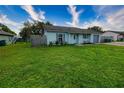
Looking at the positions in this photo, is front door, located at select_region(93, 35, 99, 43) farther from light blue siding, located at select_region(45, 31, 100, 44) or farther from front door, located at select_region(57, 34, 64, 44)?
front door, located at select_region(57, 34, 64, 44)

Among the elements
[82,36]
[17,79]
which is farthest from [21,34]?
[17,79]

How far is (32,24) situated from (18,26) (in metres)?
5.23

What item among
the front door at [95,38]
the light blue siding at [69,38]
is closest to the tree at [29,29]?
the front door at [95,38]

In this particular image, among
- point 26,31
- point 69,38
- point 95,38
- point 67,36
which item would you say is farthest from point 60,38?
point 26,31

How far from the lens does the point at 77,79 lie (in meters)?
4.48

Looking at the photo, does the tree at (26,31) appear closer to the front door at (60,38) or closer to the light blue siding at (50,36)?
the front door at (60,38)

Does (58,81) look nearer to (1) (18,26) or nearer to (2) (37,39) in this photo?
(2) (37,39)

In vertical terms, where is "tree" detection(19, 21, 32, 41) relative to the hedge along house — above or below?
above

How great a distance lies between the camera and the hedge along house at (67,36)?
18.2 metres

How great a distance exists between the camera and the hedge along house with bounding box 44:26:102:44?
18156 millimetres

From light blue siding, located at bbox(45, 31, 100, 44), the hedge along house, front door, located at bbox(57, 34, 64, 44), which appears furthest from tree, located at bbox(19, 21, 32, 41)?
front door, located at bbox(57, 34, 64, 44)

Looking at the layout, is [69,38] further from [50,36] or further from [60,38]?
[50,36]

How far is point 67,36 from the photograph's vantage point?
65.2ft

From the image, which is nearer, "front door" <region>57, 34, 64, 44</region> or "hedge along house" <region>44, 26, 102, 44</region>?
"hedge along house" <region>44, 26, 102, 44</region>
